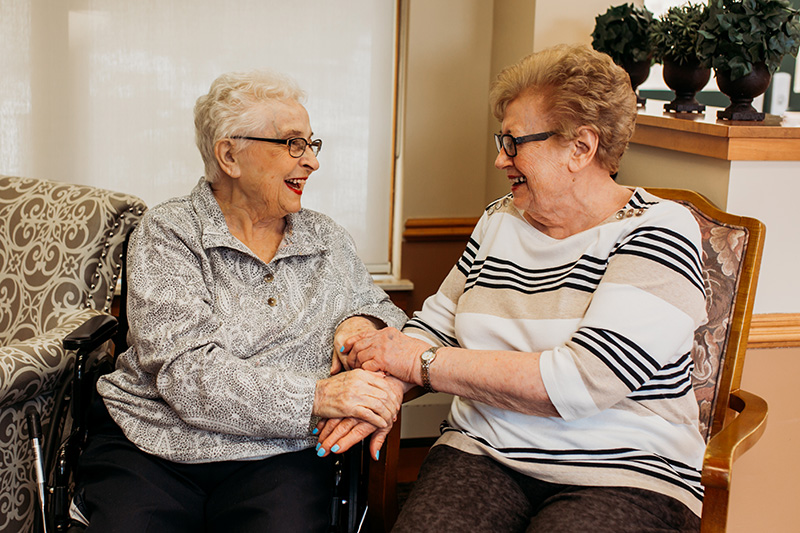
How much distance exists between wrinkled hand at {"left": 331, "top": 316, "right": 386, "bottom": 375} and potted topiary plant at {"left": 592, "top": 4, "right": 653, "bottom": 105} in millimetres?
1175

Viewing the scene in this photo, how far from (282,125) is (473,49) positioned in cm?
132

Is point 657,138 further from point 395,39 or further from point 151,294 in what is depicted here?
point 151,294

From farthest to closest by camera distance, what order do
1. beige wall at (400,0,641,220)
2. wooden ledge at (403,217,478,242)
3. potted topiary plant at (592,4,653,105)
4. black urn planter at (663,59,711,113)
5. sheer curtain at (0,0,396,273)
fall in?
wooden ledge at (403,217,478,242) < beige wall at (400,0,641,220) < sheer curtain at (0,0,396,273) < potted topiary plant at (592,4,653,105) < black urn planter at (663,59,711,113)

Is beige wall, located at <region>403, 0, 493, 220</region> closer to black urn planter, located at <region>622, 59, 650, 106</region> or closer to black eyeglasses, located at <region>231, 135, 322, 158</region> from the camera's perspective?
black urn planter, located at <region>622, 59, 650, 106</region>

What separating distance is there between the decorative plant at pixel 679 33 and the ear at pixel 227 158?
1252 millimetres

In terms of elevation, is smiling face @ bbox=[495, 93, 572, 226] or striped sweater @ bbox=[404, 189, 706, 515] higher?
smiling face @ bbox=[495, 93, 572, 226]

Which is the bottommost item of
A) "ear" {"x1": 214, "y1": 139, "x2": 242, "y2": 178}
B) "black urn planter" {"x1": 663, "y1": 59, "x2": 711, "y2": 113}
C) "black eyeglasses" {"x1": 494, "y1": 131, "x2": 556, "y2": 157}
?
"ear" {"x1": 214, "y1": 139, "x2": 242, "y2": 178}

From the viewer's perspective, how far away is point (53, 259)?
2.03 metres

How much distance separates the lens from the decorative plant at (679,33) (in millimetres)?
2059

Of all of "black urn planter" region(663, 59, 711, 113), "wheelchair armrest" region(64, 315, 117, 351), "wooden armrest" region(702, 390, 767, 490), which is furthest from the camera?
"black urn planter" region(663, 59, 711, 113)

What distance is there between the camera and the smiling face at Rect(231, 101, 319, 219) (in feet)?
5.94

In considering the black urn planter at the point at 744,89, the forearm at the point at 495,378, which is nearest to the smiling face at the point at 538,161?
the forearm at the point at 495,378

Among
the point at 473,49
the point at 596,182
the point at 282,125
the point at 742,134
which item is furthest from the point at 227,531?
the point at 473,49

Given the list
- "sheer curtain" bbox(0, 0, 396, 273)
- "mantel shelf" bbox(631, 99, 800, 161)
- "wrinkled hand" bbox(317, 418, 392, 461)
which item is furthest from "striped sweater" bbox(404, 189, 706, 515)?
"sheer curtain" bbox(0, 0, 396, 273)
